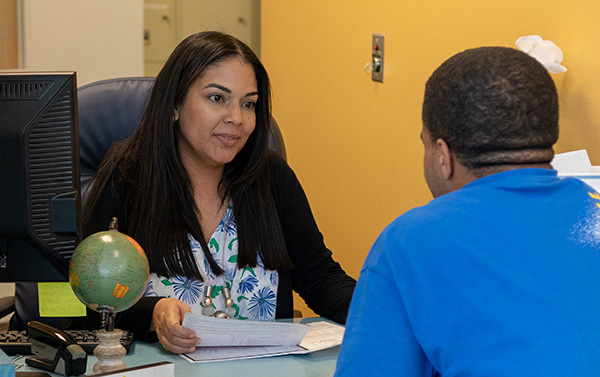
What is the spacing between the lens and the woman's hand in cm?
138

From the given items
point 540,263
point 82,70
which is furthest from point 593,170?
point 82,70

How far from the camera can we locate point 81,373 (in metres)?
1.27

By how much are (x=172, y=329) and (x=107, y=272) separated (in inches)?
12.1

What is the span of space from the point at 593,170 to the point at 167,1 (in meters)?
2.74

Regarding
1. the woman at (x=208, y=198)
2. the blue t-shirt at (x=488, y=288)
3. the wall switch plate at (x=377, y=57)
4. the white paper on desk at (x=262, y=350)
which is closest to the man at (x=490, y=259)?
the blue t-shirt at (x=488, y=288)

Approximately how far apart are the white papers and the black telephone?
0.63 feet

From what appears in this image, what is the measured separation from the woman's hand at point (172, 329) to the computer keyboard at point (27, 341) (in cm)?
6

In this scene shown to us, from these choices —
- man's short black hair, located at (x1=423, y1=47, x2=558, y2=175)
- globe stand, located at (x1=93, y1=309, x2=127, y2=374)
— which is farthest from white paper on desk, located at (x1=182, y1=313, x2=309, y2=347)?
man's short black hair, located at (x1=423, y1=47, x2=558, y2=175)

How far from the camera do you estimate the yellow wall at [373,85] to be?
1.88 metres

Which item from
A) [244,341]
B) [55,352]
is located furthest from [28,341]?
[244,341]

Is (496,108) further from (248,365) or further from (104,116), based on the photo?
(104,116)

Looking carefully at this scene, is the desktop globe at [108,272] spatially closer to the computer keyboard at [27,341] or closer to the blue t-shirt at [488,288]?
the computer keyboard at [27,341]

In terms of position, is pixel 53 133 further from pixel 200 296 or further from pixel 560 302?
pixel 560 302

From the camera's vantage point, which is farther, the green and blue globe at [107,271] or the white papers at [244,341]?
the white papers at [244,341]
